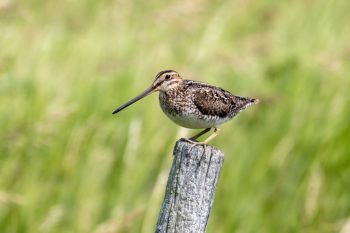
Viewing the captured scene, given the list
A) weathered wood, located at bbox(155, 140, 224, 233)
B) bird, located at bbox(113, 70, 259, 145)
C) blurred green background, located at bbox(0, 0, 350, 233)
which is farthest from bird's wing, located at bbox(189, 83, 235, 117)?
weathered wood, located at bbox(155, 140, 224, 233)

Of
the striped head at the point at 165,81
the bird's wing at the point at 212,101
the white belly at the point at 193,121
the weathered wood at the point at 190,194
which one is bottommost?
the weathered wood at the point at 190,194

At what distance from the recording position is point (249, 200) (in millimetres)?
6719

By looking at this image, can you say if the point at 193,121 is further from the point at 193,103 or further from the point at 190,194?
the point at 190,194

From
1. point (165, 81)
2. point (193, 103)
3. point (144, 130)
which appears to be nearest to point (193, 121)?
point (193, 103)

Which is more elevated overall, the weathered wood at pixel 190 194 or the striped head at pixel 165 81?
the striped head at pixel 165 81

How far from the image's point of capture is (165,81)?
556cm

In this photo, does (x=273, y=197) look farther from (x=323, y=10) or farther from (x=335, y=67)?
(x=323, y=10)

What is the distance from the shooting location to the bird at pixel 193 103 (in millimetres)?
5223

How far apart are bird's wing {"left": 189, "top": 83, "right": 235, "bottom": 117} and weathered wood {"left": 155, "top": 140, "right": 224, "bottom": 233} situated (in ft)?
4.06

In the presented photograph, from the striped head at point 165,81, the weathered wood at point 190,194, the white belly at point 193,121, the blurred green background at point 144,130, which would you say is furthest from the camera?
the blurred green background at point 144,130

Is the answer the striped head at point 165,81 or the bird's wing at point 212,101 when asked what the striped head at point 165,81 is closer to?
the striped head at point 165,81

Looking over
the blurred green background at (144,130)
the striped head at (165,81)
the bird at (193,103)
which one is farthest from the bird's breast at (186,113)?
the blurred green background at (144,130)

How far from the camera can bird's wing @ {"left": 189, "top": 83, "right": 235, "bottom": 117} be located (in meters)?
5.27

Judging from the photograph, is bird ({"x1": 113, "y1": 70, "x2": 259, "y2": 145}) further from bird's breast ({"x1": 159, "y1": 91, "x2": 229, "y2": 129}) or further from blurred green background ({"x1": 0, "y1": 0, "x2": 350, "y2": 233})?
blurred green background ({"x1": 0, "y1": 0, "x2": 350, "y2": 233})
